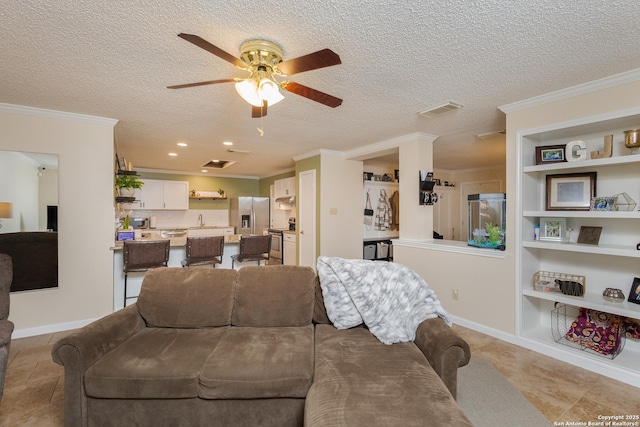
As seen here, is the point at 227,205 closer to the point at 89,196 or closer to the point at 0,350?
the point at 89,196

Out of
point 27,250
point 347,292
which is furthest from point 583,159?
point 27,250

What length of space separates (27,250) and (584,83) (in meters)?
5.40

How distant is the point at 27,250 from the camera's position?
120 inches

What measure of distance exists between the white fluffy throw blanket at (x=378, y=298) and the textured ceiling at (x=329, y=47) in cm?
149

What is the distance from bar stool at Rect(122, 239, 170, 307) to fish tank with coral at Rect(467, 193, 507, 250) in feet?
11.9

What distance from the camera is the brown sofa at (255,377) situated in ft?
4.38

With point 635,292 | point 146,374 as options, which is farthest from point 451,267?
point 146,374

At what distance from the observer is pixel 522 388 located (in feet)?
7.16

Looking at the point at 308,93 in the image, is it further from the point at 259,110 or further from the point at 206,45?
the point at 206,45

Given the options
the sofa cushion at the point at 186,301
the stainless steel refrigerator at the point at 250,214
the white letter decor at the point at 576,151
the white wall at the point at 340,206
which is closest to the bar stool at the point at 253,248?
the white wall at the point at 340,206

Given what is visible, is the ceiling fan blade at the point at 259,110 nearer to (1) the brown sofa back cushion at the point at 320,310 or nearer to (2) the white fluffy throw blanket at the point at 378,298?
(2) the white fluffy throw blanket at the point at 378,298

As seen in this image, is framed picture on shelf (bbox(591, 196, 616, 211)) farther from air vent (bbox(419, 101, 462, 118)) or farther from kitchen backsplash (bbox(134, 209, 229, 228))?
kitchen backsplash (bbox(134, 209, 229, 228))

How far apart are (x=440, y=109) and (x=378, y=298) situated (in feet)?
6.78

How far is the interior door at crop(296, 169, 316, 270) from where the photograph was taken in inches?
208
